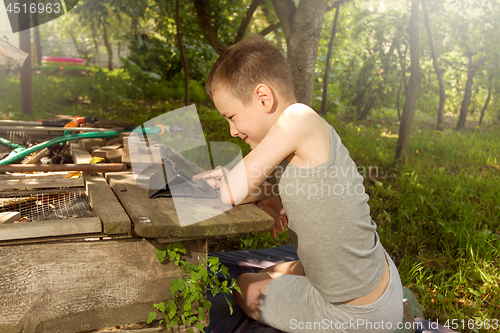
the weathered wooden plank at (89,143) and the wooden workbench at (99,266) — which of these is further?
the weathered wooden plank at (89,143)

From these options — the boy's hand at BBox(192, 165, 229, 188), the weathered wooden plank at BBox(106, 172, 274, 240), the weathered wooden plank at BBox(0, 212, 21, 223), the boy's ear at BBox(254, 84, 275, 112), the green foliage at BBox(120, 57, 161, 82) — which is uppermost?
the boy's ear at BBox(254, 84, 275, 112)

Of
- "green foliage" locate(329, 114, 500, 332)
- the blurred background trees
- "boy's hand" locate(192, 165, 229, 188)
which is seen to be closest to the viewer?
"boy's hand" locate(192, 165, 229, 188)

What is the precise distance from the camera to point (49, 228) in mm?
1231

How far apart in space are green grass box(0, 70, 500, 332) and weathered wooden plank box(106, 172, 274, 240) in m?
1.50

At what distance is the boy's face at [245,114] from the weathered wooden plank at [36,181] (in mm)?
820

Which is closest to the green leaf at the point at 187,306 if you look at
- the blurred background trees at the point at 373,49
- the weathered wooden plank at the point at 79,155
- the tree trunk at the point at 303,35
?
the weathered wooden plank at the point at 79,155

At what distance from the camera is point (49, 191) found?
177 centimetres

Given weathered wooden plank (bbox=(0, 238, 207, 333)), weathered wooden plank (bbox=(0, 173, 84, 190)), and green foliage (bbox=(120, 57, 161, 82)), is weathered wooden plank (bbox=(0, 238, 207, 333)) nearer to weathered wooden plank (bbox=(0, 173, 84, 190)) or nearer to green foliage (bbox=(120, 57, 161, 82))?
weathered wooden plank (bbox=(0, 173, 84, 190))

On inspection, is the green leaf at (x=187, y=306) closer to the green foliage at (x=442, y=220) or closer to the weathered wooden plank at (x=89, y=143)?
the green foliage at (x=442, y=220)

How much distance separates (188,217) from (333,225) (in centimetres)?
51

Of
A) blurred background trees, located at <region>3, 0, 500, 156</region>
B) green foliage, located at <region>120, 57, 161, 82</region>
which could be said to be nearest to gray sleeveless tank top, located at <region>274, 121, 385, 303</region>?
blurred background trees, located at <region>3, 0, 500, 156</region>

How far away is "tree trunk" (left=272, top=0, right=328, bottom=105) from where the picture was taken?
10.5 ft

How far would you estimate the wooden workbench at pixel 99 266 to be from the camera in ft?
4.07

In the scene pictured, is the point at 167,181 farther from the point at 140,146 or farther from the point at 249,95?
the point at 140,146
